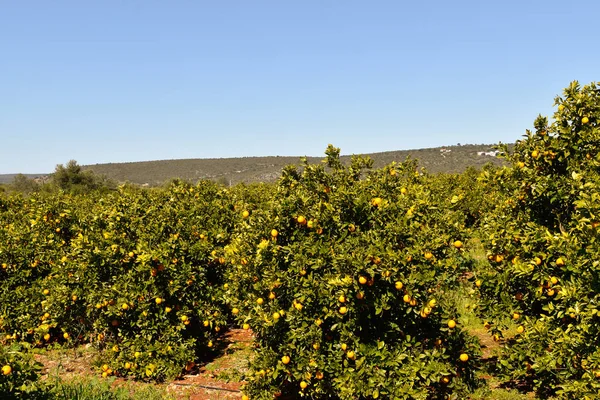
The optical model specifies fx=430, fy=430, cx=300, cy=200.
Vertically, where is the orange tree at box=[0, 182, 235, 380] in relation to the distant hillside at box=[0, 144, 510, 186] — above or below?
below

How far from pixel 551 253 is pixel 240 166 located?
3160 inches

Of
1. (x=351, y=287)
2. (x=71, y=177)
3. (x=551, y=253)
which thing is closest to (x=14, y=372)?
(x=351, y=287)

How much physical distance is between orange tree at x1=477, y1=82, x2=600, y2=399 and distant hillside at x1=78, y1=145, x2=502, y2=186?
195 feet

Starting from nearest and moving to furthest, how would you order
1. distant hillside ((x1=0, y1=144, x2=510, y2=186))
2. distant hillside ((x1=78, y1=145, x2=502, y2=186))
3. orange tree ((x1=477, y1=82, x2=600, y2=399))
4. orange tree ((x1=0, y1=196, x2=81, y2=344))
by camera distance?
orange tree ((x1=477, y1=82, x2=600, y2=399))
orange tree ((x1=0, y1=196, x2=81, y2=344))
distant hillside ((x1=0, y1=144, x2=510, y2=186))
distant hillside ((x1=78, y1=145, x2=502, y2=186))

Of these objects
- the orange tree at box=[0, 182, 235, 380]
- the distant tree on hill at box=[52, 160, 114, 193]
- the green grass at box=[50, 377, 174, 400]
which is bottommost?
the green grass at box=[50, 377, 174, 400]

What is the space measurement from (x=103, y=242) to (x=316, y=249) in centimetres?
384

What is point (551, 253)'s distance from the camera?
4699mm

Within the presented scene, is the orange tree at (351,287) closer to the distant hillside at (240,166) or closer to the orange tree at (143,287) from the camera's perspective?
Result: the orange tree at (143,287)

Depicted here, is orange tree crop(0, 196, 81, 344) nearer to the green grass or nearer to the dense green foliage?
the dense green foliage

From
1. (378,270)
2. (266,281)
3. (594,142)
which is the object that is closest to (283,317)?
(266,281)

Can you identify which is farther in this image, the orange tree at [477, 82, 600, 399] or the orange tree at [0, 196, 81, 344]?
the orange tree at [0, 196, 81, 344]

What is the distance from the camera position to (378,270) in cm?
421

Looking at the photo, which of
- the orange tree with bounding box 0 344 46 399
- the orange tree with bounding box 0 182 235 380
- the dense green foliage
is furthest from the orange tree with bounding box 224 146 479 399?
the orange tree with bounding box 0 344 46 399

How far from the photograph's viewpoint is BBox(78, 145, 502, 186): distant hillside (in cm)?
6862
